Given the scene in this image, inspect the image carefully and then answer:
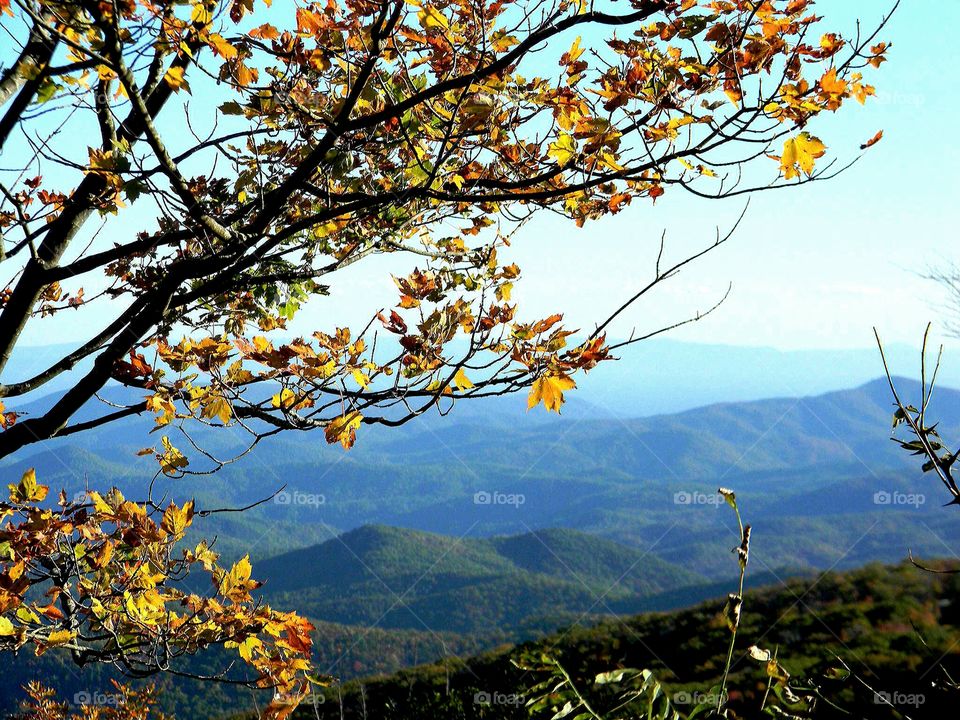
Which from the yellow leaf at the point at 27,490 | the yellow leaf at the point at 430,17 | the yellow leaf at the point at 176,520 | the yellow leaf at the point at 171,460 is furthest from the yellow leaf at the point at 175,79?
the yellow leaf at the point at 27,490

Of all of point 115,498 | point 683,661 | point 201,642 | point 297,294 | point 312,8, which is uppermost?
point 312,8

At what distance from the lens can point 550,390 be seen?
6.58ft

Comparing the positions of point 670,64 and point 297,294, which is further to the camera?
point 297,294

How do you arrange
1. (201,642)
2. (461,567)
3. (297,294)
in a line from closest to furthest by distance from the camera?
(201,642)
(297,294)
(461,567)

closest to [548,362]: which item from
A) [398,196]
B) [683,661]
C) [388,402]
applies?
[388,402]

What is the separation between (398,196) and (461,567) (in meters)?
111

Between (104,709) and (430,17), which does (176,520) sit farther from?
(104,709)

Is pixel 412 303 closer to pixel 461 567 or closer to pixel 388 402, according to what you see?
pixel 388 402

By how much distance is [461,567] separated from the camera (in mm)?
108500

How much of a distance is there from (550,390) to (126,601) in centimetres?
198

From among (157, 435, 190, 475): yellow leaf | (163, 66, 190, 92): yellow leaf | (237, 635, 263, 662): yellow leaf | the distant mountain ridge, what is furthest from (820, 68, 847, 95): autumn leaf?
the distant mountain ridge

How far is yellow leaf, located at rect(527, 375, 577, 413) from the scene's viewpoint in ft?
6.49

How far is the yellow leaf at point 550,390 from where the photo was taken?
198 cm

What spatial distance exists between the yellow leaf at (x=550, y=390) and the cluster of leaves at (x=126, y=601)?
1.52 m
